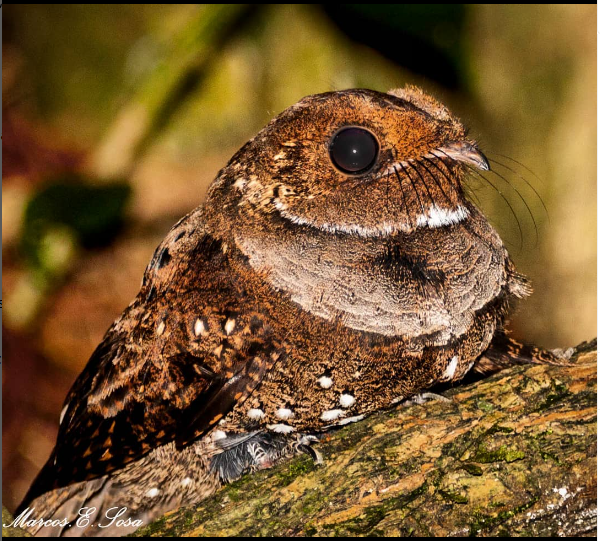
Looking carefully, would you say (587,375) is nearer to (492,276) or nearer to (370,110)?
(492,276)

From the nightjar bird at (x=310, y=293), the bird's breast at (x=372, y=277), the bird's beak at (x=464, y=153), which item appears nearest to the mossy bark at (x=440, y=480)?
the nightjar bird at (x=310, y=293)

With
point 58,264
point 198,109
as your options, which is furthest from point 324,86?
point 58,264

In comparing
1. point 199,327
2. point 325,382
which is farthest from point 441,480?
point 199,327

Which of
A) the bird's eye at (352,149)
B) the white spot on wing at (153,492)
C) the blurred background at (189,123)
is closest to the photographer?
the bird's eye at (352,149)

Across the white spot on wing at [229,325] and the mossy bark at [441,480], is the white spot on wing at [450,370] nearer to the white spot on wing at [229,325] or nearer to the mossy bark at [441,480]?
the mossy bark at [441,480]

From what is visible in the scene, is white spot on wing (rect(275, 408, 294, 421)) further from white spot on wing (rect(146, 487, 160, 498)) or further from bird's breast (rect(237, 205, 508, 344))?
white spot on wing (rect(146, 487, 160, 498))

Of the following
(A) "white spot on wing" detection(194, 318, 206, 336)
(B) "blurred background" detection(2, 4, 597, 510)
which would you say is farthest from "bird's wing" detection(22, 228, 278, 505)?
(B) "blurred background" detection(2, 4, 597, 510)

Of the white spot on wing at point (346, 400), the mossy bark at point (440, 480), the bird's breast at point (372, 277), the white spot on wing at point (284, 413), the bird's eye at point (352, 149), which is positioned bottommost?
the mossy bark at point (440, 480)

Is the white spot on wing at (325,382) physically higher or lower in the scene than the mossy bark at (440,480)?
higher
